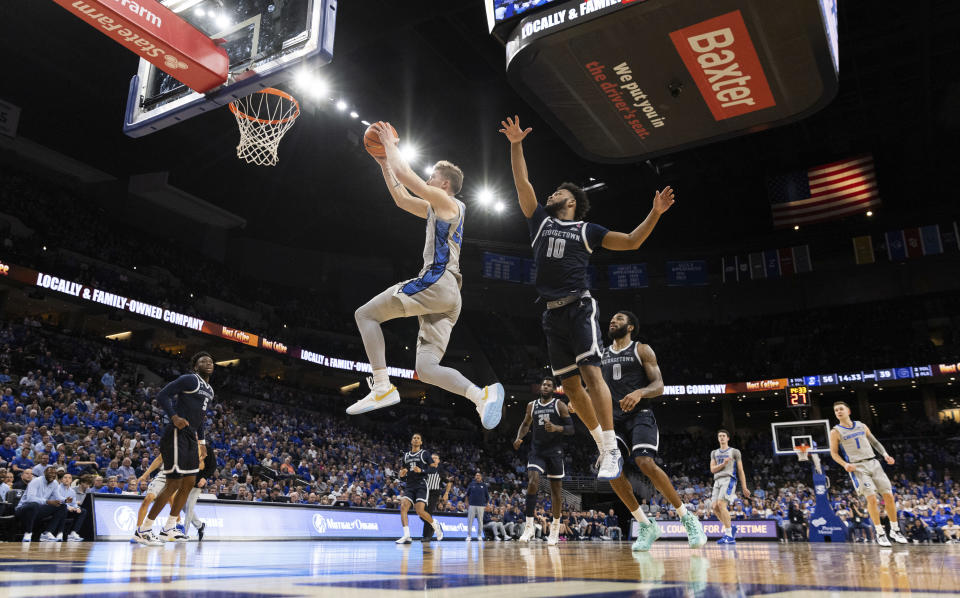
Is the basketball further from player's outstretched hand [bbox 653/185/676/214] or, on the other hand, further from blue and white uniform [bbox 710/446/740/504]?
blue and white uniform [bbox 710/446/740/504]

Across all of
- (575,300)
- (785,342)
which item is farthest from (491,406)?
(785,342)

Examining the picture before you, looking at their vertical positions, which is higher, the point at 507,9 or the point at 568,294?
the point at 507,9

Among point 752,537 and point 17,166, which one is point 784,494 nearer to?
point 752,537

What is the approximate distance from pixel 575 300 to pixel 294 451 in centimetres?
1694

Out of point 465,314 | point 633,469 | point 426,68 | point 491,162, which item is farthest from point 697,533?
point 465,314

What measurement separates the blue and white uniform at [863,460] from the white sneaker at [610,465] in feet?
16.6

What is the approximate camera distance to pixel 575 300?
450 centimetres

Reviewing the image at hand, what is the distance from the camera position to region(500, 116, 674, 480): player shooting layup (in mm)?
4465

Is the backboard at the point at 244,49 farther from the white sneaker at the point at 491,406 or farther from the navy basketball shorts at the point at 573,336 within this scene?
the white sneaker at the point at 491,406

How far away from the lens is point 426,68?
52.9 ft

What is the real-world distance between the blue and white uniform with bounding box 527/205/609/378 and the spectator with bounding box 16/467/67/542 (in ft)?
24.7

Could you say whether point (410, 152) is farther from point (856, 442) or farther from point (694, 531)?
point (694, 531)

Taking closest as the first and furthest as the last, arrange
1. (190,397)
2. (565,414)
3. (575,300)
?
1. (575,300)
2. (190,397)
3. (565,414)

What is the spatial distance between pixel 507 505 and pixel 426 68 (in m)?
12.7
